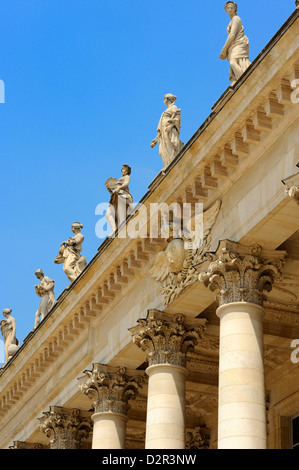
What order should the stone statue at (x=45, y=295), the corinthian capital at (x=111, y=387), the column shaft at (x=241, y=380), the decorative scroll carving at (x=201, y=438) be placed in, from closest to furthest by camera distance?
the column shaft at (x=241, y=380) < the corinthian capital at (x=111, y=387) < the decorative scroll carving at (x=201, y=438) < the stone statue at (x=45, y=295)

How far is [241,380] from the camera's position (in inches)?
948

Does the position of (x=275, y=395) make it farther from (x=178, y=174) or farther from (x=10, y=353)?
(x=10, y=353)

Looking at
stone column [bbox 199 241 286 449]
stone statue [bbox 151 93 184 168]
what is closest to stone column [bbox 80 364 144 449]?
stone statue [bbox 151 93 184 168]

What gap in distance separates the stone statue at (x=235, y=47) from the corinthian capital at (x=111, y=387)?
1022cm

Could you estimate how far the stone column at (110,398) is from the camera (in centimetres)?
3175

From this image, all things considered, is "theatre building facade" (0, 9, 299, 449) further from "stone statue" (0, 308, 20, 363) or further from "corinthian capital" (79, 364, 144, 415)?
"stone statue" (0, 308, 20, 363)

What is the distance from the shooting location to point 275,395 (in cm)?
3378

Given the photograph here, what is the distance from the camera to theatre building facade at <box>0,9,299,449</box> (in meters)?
24.1

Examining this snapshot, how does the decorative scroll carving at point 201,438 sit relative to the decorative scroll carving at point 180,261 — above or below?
below

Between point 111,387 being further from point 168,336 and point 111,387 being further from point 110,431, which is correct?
point 168,336

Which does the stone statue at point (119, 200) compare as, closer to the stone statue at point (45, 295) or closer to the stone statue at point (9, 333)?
the stone statue at point (45, 295)

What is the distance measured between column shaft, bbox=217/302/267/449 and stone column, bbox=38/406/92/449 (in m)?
12.1

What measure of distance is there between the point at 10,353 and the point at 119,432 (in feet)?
45.0

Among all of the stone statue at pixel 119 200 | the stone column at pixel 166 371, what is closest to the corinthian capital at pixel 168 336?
the stone column at pixel 166 371
